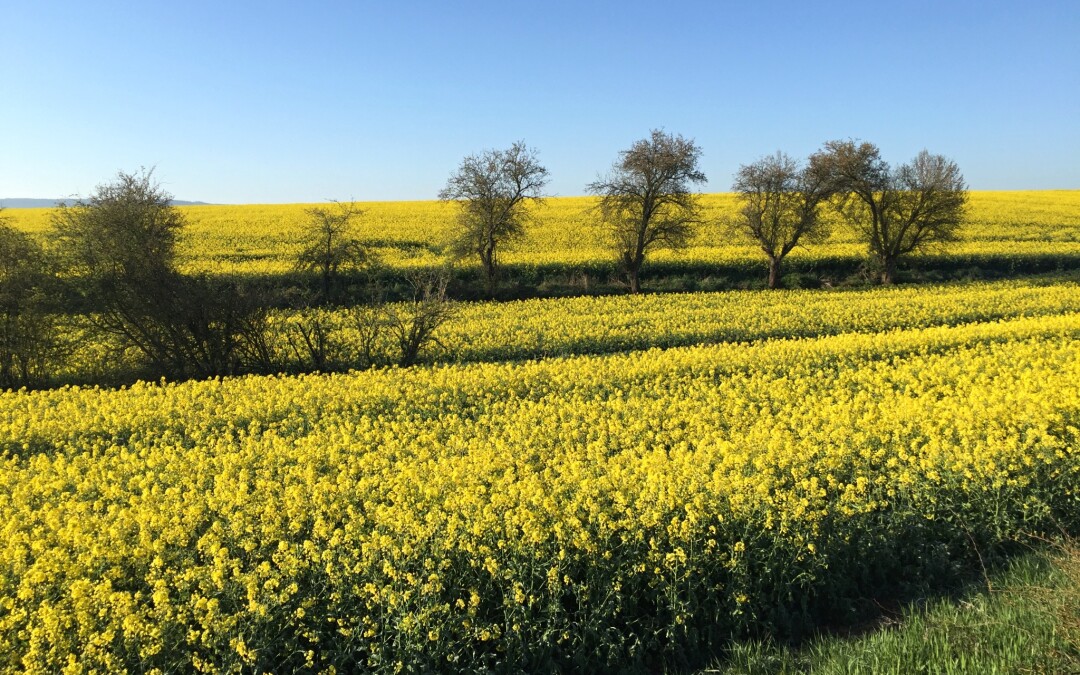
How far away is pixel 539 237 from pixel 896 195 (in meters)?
20.2

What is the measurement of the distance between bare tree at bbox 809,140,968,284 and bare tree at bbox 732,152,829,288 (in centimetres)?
106

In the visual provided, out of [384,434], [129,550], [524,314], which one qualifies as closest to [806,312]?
[524,314]

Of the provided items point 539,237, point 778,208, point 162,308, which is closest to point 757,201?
point 778,208

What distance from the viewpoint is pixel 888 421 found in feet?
26.9

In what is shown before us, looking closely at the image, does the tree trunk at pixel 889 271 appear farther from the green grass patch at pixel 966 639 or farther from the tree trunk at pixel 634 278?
the green grass patch at pixel 966 639

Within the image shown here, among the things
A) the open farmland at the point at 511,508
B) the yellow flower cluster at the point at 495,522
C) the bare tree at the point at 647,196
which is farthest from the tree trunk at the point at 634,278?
the yellow flower cluster at the point at 495,522

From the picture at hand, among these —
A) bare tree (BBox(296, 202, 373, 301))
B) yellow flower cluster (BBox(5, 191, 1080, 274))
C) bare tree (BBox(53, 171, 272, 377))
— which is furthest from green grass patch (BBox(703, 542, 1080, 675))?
yellow flower cluster (BBox(5, 191, 1080, 274))

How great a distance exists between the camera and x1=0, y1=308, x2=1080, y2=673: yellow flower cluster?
14.5ft

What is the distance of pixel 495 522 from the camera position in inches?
213

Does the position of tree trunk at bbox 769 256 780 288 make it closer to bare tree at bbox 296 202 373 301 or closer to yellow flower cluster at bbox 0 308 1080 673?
bare tree at bbox 296 202 373 301

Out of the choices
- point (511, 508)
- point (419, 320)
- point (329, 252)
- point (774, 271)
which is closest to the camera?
point (511, 508)

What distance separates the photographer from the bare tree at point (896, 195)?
3234 cm

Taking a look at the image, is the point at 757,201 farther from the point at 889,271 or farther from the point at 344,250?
the point at 344,250

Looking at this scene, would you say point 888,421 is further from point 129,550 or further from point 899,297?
point 899,297
